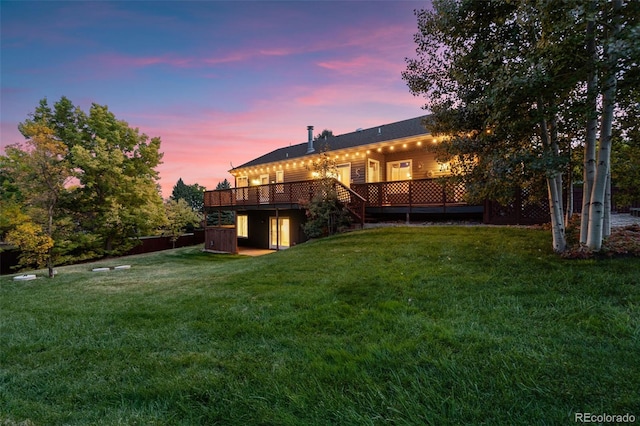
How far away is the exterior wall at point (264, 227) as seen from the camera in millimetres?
15859

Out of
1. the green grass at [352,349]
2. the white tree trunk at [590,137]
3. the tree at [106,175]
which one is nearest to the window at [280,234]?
the tree at [106,175]

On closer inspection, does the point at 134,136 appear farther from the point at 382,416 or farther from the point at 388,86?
the point at 382,416

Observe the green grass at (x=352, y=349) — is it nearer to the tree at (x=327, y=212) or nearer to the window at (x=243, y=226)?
the tree at (x=327, y=212)

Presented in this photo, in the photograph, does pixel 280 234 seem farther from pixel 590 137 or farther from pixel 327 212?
pixel 590 137

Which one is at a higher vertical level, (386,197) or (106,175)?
(106,175)

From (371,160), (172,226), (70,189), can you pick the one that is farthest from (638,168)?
(172,226)

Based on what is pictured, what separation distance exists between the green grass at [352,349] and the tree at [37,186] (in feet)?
13.6

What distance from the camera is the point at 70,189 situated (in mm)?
13289

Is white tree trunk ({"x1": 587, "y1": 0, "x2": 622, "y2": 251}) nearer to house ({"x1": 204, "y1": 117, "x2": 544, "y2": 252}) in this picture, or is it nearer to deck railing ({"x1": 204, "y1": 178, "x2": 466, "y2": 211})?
deck railing ({"x1": 204, "y1": 178, "x2": 466, "y2": 211})

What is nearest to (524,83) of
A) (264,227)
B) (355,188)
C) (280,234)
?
(355,188)

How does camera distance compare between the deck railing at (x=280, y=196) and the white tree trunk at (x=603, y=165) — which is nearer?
the white tree trunk at (x=603, y=165)

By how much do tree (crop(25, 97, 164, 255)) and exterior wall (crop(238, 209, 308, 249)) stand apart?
5338 mm

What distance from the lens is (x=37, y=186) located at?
29.2ft

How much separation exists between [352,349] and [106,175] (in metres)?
17.7
